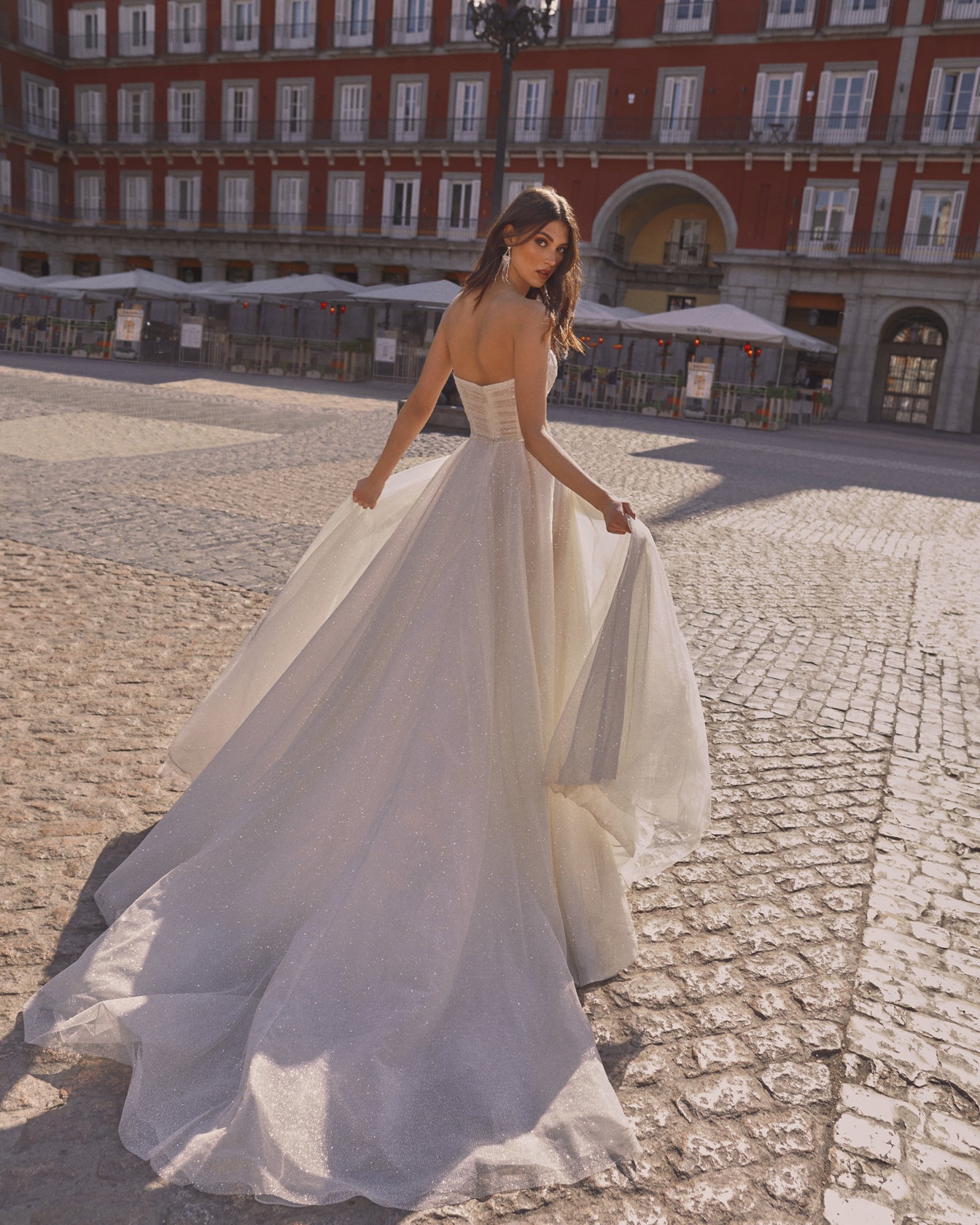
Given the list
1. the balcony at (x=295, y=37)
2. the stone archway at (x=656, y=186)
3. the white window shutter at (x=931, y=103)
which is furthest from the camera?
the balcony at (x=295, y=37)

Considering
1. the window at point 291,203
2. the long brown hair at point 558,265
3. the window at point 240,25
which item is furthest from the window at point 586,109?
the long brown hair at point 558,265

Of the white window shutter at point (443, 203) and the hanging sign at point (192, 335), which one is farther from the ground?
the white window shutter at point (443, 203)

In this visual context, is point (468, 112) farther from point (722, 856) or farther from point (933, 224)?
point (722, 856)

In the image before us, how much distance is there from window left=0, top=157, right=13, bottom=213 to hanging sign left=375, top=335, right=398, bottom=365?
19896 mm

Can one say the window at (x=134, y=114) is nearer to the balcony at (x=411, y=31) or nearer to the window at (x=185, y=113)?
the window at (x=185, y=113)

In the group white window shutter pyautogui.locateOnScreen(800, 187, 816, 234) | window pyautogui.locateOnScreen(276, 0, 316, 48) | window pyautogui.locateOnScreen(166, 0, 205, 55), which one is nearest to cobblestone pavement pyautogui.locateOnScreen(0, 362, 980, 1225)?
white window shutter pyautogui.locateOnScreen(800, 187, 816, 234)

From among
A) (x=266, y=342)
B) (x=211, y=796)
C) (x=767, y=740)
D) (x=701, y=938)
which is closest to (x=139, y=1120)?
(x=211, y=796)

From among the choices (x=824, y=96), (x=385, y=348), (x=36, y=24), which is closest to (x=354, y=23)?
(x=36, y=24)

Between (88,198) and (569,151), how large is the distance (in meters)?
19.0

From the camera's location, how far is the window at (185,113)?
35656 millimetres

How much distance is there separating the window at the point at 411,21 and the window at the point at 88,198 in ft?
42.3

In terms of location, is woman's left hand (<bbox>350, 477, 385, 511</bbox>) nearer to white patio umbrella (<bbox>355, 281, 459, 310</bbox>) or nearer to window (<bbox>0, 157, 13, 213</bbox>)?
white patio umbrella (<bbox>355, 281, 459, 310</bbox>)

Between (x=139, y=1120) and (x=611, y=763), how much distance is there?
1.19 m

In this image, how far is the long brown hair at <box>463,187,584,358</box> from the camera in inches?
96.2
